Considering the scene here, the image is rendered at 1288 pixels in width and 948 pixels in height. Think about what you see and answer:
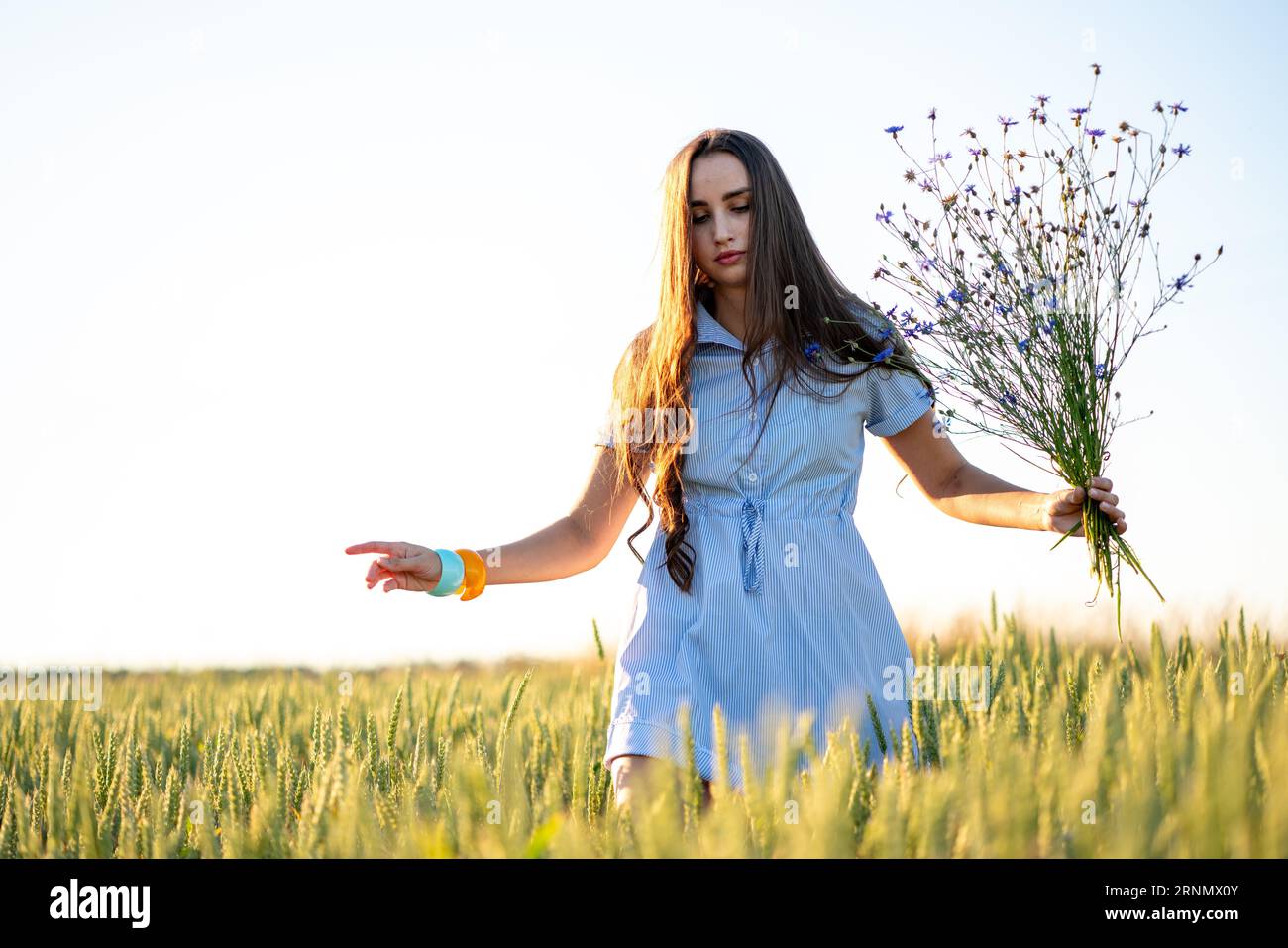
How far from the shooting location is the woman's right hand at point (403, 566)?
2.45 meters

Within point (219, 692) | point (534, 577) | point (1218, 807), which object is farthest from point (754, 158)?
point (219, 692)

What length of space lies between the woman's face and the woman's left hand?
90 cm

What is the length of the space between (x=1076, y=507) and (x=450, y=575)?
129cm

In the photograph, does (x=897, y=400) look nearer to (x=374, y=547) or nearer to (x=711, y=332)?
(x=711, y=332)

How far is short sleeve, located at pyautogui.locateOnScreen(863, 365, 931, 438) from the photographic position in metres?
2.83

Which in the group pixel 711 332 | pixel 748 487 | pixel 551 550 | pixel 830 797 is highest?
pixel 711 332

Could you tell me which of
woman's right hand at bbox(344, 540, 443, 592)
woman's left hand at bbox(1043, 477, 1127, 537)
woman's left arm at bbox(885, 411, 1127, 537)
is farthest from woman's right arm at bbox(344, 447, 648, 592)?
woman's left hand at bbox(1043, 477, 1127, 537)

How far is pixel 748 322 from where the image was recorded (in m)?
2.81

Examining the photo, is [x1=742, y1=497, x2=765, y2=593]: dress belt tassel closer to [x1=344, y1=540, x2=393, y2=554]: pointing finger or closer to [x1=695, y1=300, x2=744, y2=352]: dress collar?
[x1=695, y1=300, x2=744, y2=352]: dress collar

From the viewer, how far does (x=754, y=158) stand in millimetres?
2844

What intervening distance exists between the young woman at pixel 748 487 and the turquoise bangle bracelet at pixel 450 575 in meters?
0.02

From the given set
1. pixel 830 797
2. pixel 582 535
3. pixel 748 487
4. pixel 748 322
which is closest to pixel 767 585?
pixel 748 487

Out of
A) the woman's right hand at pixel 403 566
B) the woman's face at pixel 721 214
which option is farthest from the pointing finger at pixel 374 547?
the woman's face at pixel 721 214
